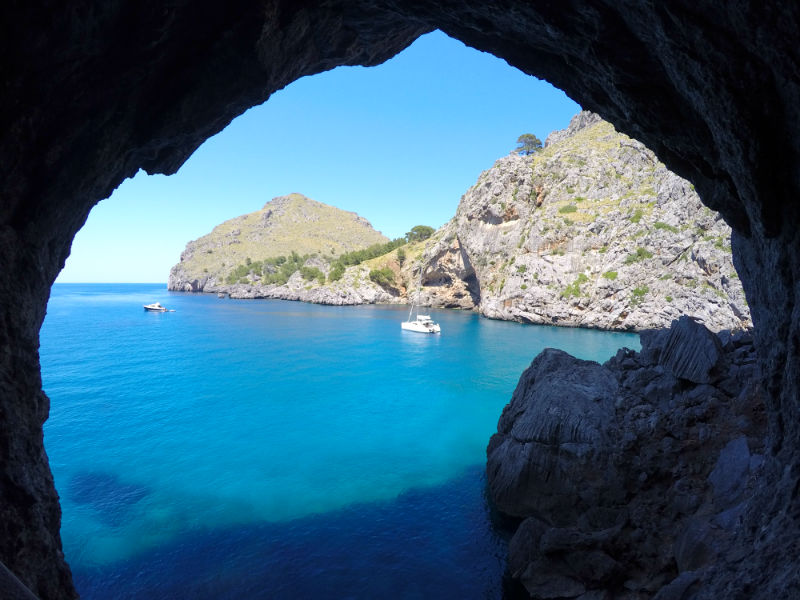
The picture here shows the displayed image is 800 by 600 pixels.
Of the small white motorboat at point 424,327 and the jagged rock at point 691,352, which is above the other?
→ the jagged rock at point 691,352

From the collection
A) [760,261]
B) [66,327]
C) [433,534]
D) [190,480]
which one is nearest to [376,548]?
[433,534]

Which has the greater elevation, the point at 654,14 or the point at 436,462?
the point at 654,14

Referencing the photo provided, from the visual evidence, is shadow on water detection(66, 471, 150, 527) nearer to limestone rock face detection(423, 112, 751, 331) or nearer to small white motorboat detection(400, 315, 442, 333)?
small white motorboat detection(400, 315, 442, 333)

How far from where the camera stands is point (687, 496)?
13.4m

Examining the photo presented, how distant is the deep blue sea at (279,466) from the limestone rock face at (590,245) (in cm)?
1521

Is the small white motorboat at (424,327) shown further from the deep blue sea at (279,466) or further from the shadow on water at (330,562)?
the shadow on water at (330,562)

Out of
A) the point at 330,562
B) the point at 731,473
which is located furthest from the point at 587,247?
the point at 330,562

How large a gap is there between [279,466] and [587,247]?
2982 inches

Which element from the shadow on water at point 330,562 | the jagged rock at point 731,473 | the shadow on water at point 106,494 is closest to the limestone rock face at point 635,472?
the jagged rock at point 731,473

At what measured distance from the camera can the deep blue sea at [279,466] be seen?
51.8 feet

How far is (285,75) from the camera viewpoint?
12.6 m

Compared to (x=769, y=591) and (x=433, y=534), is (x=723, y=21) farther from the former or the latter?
(x=433, y=534)

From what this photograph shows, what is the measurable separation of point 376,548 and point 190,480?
13375 millimetres

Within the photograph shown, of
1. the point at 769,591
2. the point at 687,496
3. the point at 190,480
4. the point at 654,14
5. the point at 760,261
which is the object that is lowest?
the point at 190,480
